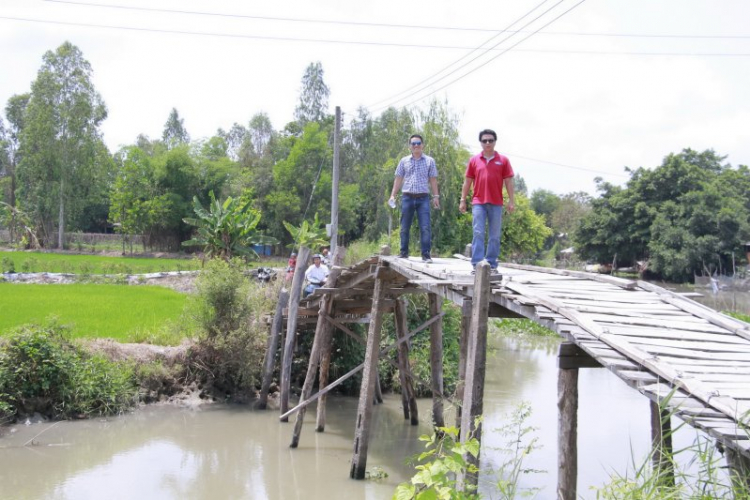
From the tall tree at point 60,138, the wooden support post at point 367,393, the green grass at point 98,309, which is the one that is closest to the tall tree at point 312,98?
the tall tree at point 60,138

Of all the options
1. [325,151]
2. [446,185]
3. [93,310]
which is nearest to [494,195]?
[93,310]

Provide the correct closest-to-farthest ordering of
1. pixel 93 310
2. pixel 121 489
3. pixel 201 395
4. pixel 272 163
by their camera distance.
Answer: pixel 121 489 → pixel 201 395 → pixel 93 310 → pixel 272 163

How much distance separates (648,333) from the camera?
4738 millimetres

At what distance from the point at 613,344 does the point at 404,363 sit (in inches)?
291

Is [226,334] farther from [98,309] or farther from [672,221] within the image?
[672,221]

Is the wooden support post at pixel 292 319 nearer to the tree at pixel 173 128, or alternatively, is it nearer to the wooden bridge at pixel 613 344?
the wooden bridge at pixel 613 344

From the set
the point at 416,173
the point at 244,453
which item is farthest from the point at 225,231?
the point at 416,173

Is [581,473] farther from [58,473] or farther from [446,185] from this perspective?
[446,185]

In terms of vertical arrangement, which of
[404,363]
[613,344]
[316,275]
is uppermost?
[613,344]

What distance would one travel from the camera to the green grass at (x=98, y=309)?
13500 mm

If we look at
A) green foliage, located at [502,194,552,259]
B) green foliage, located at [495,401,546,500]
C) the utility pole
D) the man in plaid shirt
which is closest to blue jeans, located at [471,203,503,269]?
the man in plaid shirt

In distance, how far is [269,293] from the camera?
47.1 ft

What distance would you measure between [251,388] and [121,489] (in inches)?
183

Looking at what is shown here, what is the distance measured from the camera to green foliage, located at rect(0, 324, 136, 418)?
34.9 ft
